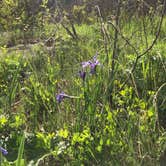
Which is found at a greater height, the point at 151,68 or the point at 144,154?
the point at 151,68

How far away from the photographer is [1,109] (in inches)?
108

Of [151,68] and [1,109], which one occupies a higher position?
[151,68]

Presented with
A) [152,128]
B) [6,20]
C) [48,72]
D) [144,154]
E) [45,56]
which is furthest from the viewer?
[6,20]

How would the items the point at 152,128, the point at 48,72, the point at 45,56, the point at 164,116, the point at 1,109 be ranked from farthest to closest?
the point at 45,56 → the point at 48,72 → the point at 1,109 → the point at 164,116 → the point at 152,128

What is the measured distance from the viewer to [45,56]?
3.68 meters

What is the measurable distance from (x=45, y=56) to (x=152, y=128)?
5.28 ft

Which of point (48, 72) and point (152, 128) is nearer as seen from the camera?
point (152, 128)

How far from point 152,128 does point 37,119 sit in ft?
2.37

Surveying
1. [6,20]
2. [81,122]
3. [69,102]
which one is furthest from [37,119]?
[6,20]

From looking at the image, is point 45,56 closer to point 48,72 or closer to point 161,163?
point 48,72

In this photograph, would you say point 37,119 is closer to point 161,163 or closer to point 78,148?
point 78,148

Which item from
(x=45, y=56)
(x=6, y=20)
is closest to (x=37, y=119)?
(x=45, y=56)

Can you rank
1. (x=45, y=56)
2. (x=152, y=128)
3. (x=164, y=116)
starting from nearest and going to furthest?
(x=152, y=128) → (x=164, y=116) → (x=45, y=56)

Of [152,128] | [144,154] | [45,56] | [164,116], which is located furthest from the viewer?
[45,56]
